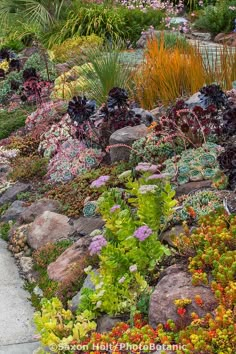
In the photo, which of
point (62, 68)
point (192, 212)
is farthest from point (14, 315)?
point (62, 68)

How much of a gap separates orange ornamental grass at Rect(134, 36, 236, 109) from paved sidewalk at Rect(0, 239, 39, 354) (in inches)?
117

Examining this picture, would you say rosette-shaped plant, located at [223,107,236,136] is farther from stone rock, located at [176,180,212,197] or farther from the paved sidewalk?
the paved sidewalk

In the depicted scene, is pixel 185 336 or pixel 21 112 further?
pixel 21 112

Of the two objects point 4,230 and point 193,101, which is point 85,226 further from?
point 193,101

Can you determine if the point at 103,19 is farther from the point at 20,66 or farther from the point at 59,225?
the point at 59,225

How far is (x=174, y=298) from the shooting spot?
401 centimetres

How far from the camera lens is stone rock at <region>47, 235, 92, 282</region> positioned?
17.0 feet

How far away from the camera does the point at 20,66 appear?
11664mm

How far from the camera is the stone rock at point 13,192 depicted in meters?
7.02

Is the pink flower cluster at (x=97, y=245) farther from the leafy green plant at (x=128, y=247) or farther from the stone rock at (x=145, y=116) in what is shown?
the stone rock at (x=145, y=116)

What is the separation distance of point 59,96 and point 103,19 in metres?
Result: 5.28

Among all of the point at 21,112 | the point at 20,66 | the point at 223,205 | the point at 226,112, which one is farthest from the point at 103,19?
the point at 223,205

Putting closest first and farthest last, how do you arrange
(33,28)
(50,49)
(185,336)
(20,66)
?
1. (185,336)
2. (20,66)
3. (50,49)
4. (33,28)

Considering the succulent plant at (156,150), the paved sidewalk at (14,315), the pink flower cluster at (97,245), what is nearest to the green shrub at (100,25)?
the succulent plant at (156,150)
